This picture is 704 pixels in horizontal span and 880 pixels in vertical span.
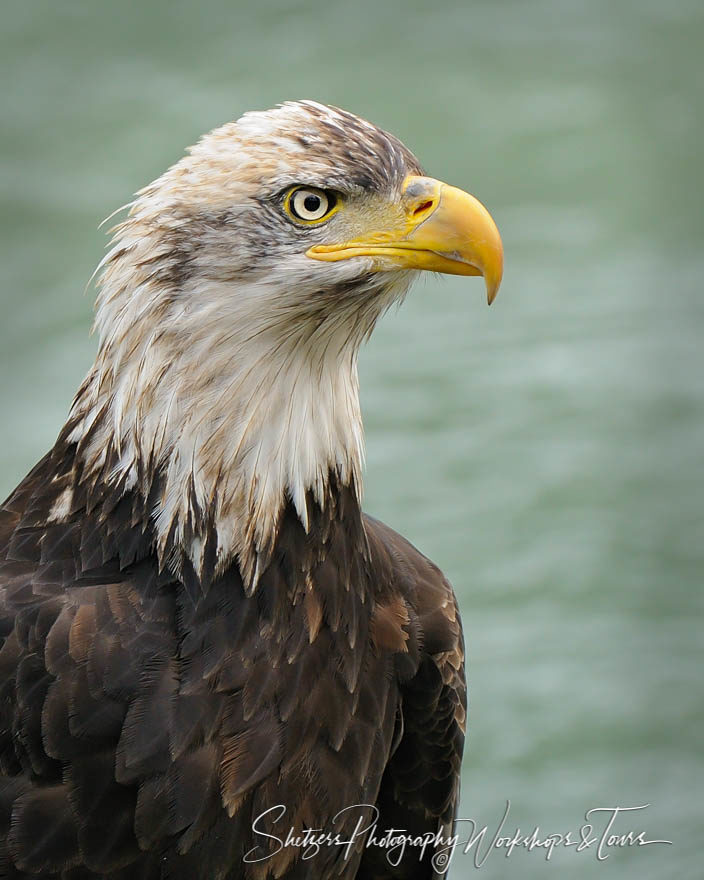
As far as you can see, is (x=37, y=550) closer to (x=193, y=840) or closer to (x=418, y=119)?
(x=193, y=840)

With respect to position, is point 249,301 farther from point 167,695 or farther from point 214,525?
point 167,695

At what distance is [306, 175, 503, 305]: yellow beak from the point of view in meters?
2.69

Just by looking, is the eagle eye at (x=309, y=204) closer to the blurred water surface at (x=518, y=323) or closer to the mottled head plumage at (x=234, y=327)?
the mottled head plumage at (x=234, y=327)

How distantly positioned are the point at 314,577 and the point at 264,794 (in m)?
0.41

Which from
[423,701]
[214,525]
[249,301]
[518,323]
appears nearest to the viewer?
[249,301]

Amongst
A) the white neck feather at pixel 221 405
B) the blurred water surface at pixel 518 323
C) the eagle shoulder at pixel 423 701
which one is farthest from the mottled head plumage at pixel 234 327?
the blurred water surface at pixel 518 323

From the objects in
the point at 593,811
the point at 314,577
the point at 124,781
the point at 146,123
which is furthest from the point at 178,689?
the point at 146,123

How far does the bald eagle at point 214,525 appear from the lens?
8.62 ft

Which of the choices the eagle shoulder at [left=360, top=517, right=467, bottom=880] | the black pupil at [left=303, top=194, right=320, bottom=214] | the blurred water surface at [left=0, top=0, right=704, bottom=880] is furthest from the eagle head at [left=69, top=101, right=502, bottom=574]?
the blurred water surface at [left=0, top=0, right=704, bottom=880]

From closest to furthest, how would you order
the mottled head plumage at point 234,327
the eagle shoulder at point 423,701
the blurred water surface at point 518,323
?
the mottled head plumage at point 234,327, the eagle shoulder at point 423,701, the blurred water surface at point 518,323

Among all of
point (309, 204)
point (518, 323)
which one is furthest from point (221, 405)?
point (518, 323)

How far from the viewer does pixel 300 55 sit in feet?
24.8

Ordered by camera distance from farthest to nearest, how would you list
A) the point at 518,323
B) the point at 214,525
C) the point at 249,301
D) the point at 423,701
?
the point at 518,323 < the point at 423,701 < the point at 214,525 < the point at 249,301

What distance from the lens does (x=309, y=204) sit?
265 cm
